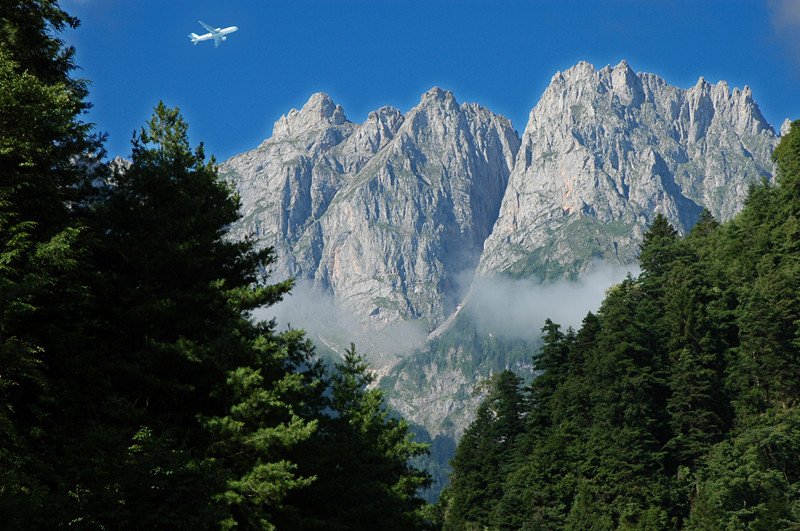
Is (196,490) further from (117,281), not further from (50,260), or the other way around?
(117,281)

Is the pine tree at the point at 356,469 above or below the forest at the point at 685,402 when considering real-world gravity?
below

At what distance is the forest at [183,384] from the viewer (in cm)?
1808

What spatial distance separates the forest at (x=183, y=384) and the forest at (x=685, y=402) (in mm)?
262

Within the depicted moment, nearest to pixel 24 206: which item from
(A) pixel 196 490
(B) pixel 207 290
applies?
(B) pixel 207 290

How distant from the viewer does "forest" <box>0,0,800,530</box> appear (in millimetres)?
18078

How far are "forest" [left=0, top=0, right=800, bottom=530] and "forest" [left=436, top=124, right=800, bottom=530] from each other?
0.86 feet

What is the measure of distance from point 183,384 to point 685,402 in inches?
1834

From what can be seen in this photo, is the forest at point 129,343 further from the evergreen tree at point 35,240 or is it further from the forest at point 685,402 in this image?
the forest at point 685,402

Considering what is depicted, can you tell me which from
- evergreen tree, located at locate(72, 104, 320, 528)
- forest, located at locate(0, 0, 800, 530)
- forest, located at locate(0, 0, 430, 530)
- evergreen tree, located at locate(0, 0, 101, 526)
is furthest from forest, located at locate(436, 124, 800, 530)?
evergreen tree, located at locate(0, 0, 101, 526)

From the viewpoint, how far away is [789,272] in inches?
2317

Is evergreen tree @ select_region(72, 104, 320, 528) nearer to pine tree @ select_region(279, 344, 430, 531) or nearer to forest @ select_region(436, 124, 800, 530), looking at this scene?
pine tree @ select_region(279, 344, 430, 531)

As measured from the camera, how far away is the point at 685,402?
59.6 meters

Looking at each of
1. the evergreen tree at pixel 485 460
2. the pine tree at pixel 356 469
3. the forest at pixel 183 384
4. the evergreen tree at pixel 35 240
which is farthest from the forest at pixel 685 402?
the evergreen tree at pixel 35 240

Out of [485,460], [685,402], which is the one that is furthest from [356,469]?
[485,460]
